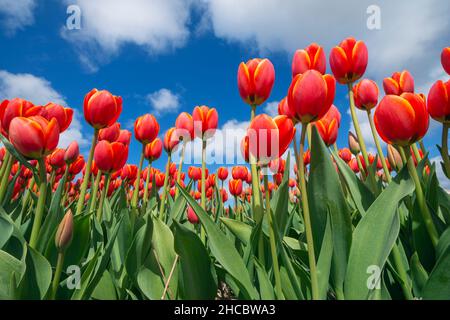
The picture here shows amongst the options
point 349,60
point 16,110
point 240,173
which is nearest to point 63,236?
point 16,110

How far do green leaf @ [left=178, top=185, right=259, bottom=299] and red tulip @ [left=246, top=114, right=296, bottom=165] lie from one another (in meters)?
0.33

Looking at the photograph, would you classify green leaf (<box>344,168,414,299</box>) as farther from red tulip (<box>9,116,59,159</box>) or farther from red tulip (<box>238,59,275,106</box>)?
red tulip (<box>9,116,59,159</box>)

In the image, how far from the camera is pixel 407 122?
121 cm

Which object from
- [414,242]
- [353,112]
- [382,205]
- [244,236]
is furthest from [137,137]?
[414,242]

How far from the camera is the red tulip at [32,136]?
1.28 meters

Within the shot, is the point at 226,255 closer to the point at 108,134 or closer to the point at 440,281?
the point at 440,281

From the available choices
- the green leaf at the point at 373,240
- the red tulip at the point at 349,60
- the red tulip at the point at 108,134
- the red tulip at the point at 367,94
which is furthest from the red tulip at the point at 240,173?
the green leaf at the point at 373,240

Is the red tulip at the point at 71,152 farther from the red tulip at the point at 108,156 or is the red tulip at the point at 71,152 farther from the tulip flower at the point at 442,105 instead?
the tulip flower at the point at 442,105

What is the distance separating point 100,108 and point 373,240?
159 centimetres

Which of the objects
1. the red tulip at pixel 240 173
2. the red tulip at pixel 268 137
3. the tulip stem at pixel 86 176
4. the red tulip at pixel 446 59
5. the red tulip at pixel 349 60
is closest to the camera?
the red tulip at pixel 268 137

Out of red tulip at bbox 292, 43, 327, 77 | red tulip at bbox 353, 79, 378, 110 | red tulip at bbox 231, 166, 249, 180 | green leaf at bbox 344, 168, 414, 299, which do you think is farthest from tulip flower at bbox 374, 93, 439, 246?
red tulip at bbox 231, 166, 249, 180

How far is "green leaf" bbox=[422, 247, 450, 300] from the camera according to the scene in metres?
1.02

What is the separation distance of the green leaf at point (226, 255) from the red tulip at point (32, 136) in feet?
2.36
